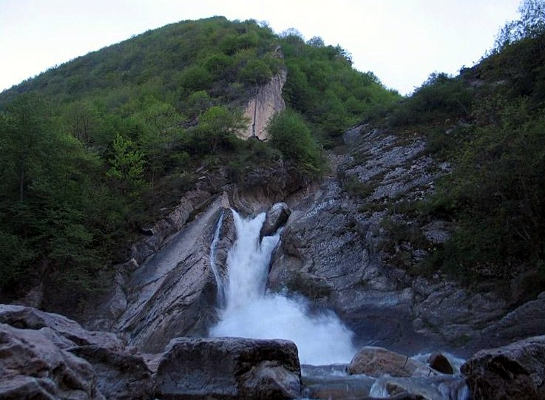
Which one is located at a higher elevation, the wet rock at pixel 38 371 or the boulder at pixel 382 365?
the boulder at pixel 382 365

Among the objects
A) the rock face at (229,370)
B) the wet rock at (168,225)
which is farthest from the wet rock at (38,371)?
the wet rock at (168,225)

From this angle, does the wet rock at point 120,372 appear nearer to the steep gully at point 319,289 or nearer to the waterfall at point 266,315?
the steep gully at point 319,289

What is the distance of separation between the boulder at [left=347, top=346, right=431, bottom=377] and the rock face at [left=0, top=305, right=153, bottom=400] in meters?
5.69

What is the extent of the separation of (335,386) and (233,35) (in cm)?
5539

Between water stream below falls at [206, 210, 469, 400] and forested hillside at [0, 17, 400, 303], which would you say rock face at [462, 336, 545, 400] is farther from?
forested hillside at [0, 17, 400, 303]

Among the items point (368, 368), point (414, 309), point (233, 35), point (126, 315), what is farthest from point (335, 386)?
point (233, 35)

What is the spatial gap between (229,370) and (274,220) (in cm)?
1673

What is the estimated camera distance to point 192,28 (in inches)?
3024

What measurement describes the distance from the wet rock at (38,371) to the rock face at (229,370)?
141 inches

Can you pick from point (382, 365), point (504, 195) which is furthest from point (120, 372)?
point (504, 195)

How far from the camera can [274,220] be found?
28.7m

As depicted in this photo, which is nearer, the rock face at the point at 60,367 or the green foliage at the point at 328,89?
the rock face at the point at 60,367

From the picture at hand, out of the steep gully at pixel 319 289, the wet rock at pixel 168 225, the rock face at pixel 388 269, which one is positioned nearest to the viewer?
the steep gully at pixel 319 289

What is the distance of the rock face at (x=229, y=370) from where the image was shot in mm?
11812
